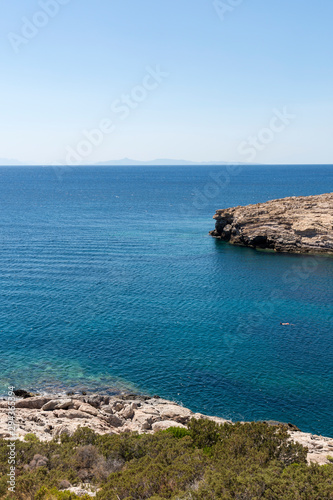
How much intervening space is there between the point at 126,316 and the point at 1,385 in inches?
745

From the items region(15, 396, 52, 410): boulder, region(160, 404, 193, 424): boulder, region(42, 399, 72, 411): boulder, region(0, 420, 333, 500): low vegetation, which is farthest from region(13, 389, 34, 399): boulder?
region(0, 420, 333, 500): low vegetation

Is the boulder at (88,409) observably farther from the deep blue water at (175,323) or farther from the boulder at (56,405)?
the deep blue water at (175,323)

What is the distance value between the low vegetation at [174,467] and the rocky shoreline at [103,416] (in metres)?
3.96

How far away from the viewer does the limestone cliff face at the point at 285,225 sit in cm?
8988

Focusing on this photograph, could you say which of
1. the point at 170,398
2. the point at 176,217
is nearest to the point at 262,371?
the point at 170,398

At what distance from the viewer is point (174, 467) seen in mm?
20047

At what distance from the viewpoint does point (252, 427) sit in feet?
80.5

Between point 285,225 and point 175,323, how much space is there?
48.4 m

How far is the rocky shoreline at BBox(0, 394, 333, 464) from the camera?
28844mm

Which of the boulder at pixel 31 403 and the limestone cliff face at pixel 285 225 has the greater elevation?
the limestone cliff face at pixel 285 225

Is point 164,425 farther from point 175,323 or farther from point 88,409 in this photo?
point 175,323

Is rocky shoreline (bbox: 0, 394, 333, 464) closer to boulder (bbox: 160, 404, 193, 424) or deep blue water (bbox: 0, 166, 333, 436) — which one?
boulder (bbox: 160, 404, 193, 424)

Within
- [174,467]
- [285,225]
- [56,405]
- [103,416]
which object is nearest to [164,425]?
[103,416]

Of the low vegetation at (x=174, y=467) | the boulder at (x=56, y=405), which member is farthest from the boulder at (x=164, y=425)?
the boulder at (x=56, y=405)
